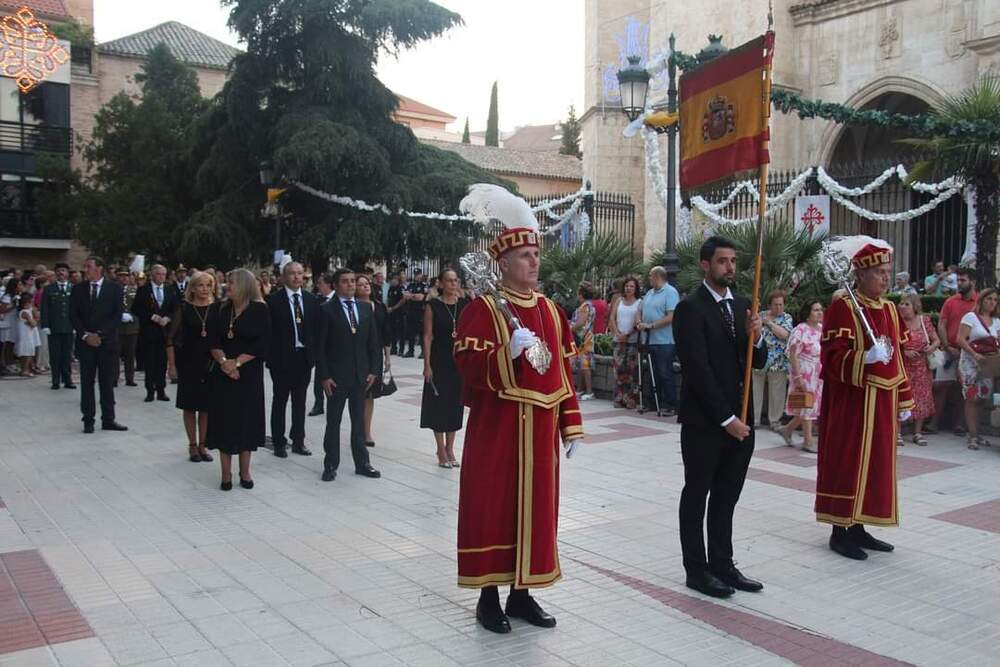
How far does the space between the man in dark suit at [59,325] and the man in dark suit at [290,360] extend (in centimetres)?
654

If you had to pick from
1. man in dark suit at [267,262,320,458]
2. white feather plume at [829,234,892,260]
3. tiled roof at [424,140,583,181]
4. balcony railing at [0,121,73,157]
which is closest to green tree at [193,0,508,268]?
balcony railing at [0,121,73,157]

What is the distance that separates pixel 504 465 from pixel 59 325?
1230cm

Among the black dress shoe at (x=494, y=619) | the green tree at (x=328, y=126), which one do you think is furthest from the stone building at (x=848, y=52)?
A: the black dress shoe at (x=494, y=619)

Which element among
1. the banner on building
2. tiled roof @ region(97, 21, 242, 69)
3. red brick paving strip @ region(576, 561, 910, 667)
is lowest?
red brick paving strip @ region(576, 561, 910, 667)

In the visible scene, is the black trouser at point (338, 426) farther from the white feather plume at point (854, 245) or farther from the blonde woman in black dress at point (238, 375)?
the white feather plume at point (854, 245)

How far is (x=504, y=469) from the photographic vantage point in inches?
182

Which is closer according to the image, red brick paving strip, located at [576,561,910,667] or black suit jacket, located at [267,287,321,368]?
red brick paving strip, located at [576,561,910,667]

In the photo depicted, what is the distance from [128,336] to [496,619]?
39.7 feet

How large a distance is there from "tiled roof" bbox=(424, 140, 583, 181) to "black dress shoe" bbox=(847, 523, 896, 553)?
1678 inches

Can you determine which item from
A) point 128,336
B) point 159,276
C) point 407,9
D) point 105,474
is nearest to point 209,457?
point 105,474

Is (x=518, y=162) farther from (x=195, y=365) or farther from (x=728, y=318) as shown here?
(x=728, y=318)

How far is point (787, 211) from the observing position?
A: 66.4 feet

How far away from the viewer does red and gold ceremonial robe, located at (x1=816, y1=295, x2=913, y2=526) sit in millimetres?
6004

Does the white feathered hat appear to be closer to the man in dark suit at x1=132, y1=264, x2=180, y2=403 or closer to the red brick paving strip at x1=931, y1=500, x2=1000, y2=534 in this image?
the red brick paving strip at x1=931, y1=500, x2=1000, y2=534
